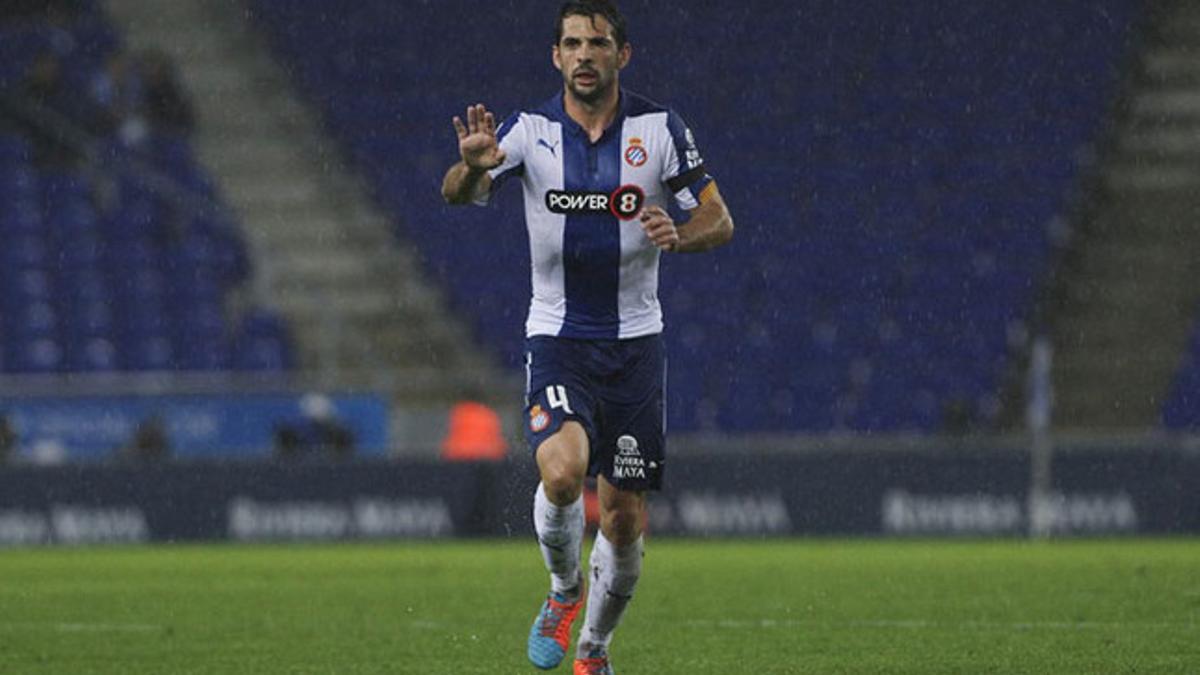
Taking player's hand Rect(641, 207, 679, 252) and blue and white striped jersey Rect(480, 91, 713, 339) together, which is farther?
blue and white striped jersey Rect(480, 91, 713, 339)

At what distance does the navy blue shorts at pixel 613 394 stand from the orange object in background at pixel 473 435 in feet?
36.8

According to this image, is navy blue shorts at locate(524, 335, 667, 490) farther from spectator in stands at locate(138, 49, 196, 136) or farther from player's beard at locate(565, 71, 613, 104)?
spectator in stands at locate(138, 49, 196, 136)

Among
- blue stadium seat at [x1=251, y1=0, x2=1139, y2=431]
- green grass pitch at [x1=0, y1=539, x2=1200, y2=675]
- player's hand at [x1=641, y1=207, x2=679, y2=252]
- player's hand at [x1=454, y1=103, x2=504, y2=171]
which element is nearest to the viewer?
player's hand at [x1=641, y1=207, x2=679, y2=252]

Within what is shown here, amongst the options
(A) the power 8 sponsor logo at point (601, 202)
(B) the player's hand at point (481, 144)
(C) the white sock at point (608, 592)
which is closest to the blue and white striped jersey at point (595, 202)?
(A) the power 8 sponsor logo at point (601, 202)

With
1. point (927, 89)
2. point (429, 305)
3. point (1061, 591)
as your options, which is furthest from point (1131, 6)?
point (1061, 591)

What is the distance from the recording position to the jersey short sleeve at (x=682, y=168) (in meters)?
7.22

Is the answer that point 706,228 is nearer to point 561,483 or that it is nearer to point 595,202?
point 595,202

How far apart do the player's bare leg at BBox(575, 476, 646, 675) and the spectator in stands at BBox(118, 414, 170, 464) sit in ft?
39.8

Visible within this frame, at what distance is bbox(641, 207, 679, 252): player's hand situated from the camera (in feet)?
22.1

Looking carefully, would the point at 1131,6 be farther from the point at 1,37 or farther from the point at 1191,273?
the point at 1,37

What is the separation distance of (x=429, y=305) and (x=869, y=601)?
44.5 feet

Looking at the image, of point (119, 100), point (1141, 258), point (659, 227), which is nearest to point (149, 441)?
point (119, 100)

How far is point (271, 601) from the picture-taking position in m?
11.3

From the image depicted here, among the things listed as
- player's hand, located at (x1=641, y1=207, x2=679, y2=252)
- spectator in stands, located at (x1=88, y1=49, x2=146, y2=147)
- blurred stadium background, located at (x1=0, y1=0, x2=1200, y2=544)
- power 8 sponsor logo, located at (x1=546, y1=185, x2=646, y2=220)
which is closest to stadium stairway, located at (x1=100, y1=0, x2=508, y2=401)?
blurred stadium background, located at (x1=0, y1=0, x2=1200, y2=544)
